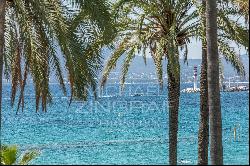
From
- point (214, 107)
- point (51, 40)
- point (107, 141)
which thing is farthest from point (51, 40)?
point (107, 141)

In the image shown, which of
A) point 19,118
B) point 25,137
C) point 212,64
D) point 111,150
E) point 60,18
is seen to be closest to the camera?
point 212,64

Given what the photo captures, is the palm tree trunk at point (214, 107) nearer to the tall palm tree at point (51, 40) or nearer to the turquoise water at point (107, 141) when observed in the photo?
the tall palm tree at point (51, 40)

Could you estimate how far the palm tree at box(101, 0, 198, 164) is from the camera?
55.0 ft

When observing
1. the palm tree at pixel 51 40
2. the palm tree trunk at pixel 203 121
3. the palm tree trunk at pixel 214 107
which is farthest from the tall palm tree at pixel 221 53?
the palm tree trunk at pixel 214 107

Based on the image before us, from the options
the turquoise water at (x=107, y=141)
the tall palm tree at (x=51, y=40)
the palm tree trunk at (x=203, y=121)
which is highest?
the tall palm tree at (x=51, y=40)

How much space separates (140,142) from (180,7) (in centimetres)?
2983

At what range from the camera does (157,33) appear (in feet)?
56.5

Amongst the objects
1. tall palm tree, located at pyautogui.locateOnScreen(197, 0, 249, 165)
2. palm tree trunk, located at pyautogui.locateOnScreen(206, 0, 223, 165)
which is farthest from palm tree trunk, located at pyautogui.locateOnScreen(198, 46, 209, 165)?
palm tree trunk, located at pyautogui.locateOnScreen(206, 0, 223, 165)

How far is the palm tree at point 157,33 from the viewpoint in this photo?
1675 cm

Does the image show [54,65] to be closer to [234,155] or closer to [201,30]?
[201,30]

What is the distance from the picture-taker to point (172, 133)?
683 inches

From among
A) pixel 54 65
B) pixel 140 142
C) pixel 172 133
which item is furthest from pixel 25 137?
pixel 54 65

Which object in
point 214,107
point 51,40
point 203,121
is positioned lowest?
point 203,121

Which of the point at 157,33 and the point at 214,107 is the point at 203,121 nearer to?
the point at 157,33
